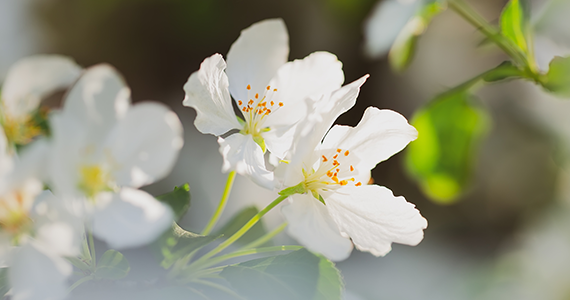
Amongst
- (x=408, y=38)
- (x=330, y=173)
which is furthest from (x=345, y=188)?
(x=408, y=38)

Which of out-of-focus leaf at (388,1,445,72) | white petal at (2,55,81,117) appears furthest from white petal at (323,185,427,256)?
out-of-focus leaf at (388,1,445,72)

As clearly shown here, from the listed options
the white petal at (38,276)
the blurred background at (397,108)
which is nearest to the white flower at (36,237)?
the white petal at (38,276)

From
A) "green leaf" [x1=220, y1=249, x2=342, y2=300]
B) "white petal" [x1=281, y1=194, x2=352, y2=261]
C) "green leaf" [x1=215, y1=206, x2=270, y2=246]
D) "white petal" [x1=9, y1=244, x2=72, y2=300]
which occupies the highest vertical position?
"white petal" [x1=281, y1=194, x2=352, y2=261]

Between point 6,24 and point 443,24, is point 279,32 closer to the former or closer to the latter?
point 6,24

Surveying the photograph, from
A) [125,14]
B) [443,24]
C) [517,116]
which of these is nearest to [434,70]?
[443,24]

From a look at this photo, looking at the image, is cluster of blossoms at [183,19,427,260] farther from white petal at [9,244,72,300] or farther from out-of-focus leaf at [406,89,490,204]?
out-of-focus leaf at [406,89,490,204]

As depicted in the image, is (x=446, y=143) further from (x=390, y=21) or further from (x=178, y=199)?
(x=178, y=199)

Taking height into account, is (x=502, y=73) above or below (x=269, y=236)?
above
